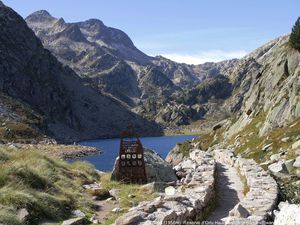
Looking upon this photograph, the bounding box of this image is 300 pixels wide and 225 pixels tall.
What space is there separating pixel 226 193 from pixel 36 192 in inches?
322

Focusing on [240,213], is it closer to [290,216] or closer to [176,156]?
[290,216]

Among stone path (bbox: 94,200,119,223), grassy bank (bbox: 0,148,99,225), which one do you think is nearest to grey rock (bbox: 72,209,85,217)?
grassy bank (bbox: 0,148,99,225)

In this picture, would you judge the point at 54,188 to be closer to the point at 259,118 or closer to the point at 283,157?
the point at 283,157

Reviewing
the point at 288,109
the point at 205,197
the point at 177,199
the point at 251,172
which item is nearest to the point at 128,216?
the point at 177,199

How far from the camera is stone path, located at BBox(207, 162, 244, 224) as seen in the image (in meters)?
15.8

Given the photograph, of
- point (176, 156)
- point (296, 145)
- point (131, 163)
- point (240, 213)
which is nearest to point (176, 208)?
point (240, 213)

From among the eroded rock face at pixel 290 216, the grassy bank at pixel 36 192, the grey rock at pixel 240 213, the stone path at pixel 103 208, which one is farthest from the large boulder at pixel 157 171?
the eroded rock face at pixel 290 216

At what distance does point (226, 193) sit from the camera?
64.1ft

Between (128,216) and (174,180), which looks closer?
(128,216)

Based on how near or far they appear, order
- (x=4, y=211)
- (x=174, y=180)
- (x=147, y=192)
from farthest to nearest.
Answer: (x=174, y=180) → (x=147, y=192) → (x=4, y=211)

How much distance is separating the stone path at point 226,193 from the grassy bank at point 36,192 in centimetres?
514

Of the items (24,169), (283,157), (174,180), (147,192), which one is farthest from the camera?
(283,157)

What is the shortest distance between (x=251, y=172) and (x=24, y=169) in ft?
35.2

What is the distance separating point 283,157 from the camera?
30906 mm
